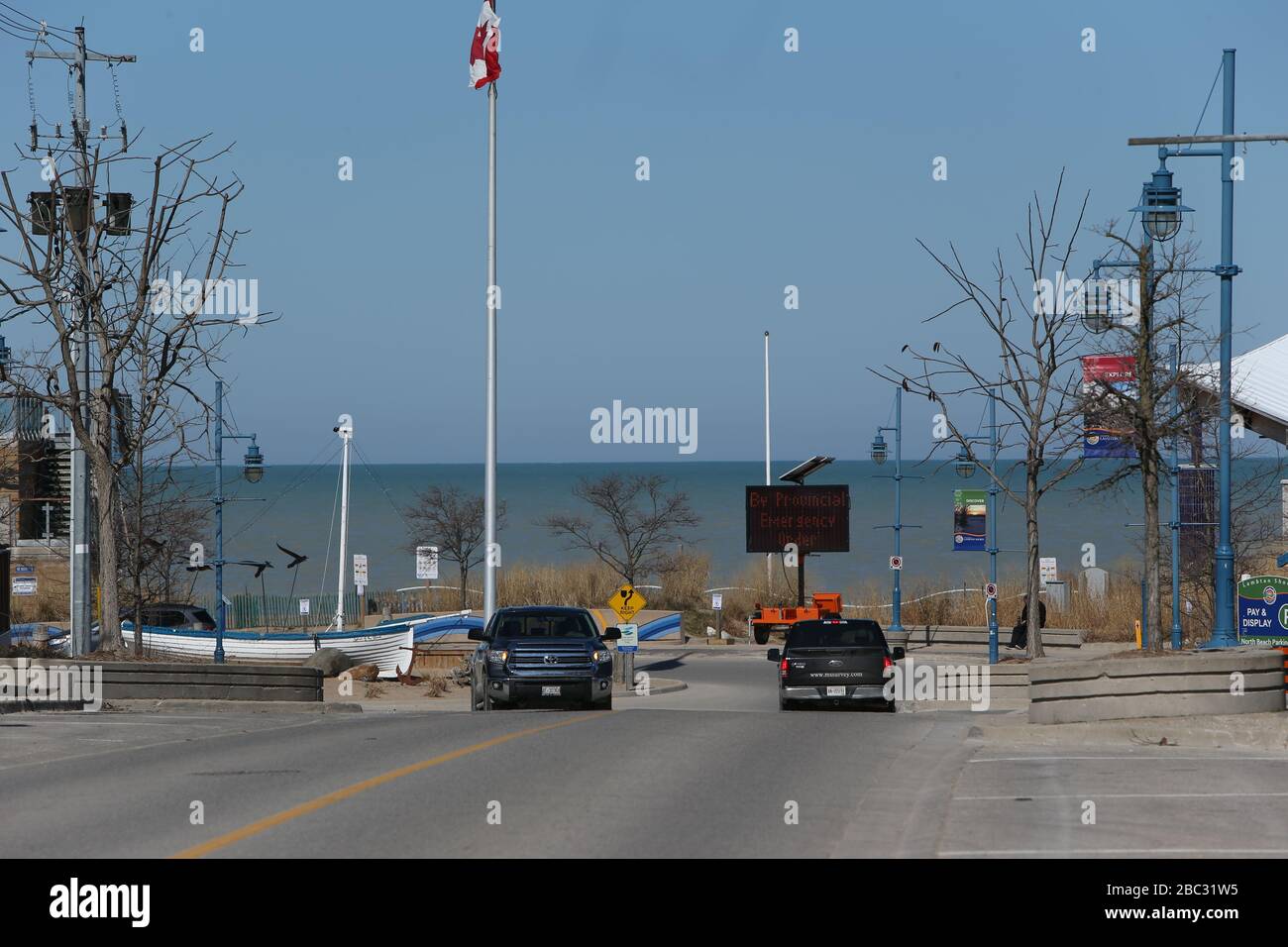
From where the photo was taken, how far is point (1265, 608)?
2598 cm

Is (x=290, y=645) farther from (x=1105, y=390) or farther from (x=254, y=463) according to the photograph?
(x=1105, y=390)

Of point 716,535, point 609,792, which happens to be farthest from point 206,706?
point 716,535

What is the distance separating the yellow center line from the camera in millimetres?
9734

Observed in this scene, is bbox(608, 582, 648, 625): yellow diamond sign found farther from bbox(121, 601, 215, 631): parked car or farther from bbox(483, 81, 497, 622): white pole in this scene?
bbox(121, 601, 215, 631): parked car

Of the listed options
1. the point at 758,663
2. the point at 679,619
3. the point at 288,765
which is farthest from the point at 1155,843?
the point at 679,619

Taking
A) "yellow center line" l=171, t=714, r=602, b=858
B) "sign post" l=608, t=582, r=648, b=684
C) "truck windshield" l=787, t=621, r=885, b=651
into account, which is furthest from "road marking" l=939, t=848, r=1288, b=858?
"sign post" l=608, t=582, r=648, b=684

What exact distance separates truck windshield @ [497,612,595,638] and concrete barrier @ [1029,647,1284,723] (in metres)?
8.03

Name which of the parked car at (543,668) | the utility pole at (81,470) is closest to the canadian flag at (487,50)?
the utility pole at (81,470)

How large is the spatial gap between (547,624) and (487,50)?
14710 mm

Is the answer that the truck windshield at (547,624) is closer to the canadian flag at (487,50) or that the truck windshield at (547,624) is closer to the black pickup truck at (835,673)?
the black pickup truck at (835,673)

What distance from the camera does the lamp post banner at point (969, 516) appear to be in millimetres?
49625
